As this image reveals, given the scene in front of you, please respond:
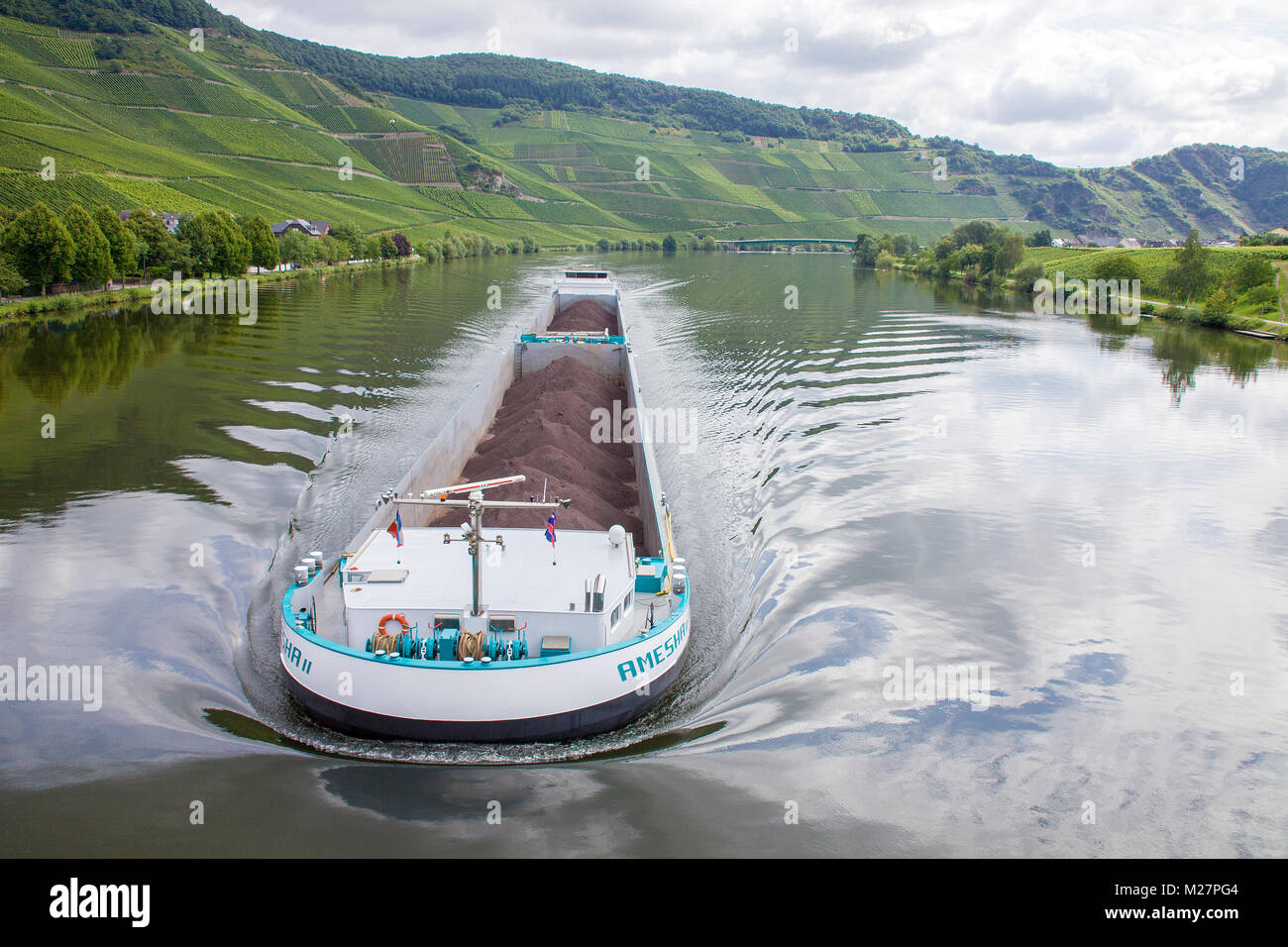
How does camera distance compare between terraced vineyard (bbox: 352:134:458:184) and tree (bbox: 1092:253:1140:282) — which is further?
terraced vineyard (bbox: 352:134:458:184)

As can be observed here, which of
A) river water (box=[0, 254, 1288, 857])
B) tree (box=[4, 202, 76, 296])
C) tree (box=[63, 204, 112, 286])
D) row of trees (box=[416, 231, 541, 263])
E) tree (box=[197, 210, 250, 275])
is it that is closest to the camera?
river water (box=[0, 254, 1288, 857])

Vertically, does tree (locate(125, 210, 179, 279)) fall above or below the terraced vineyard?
below

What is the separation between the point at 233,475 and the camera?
1784cm

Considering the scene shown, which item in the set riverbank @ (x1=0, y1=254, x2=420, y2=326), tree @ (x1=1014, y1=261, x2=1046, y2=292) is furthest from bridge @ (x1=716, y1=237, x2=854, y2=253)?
riverbank @ (x1=0, y1=254, x2=420, y2=326)

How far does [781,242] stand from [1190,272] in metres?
85.9

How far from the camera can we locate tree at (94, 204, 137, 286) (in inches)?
1716

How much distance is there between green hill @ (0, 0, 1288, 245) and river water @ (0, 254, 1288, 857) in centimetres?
4643

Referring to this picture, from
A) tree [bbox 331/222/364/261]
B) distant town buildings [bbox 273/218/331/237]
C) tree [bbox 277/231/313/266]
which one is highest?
distant town buildings [bbox 273/218/331/237]

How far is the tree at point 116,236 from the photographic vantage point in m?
43.6

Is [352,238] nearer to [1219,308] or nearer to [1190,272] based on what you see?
[1190,272]

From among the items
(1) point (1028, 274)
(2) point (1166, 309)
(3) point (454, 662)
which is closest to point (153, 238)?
(3) point (454, 662)

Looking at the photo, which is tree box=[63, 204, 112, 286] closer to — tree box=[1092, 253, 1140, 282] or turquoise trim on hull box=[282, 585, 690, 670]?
turquoise trim on hull box=[282, 585, 690, 670]

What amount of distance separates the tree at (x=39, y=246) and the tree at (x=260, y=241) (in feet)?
60.6

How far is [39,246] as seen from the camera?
38.4 meters
